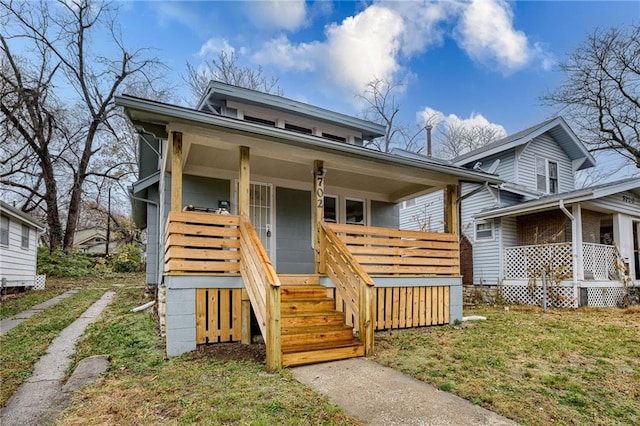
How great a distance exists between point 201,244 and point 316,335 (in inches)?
80.6

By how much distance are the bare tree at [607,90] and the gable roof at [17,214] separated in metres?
23.0

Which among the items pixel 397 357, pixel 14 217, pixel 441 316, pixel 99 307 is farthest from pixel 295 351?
pixel 14 217

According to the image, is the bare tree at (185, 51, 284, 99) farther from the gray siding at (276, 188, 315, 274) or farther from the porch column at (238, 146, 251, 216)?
the porch column at (238, 146, 251, 216)

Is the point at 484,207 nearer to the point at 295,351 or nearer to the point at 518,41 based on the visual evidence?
the point at 518,41

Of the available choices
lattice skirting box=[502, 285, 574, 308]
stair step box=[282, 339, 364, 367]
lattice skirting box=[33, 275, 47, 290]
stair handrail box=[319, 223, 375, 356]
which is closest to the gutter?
stair handrail box=[319, 223, 375, 356]

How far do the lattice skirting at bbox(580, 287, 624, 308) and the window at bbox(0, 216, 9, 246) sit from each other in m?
17.5

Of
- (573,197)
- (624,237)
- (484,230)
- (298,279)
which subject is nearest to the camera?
(298,279)

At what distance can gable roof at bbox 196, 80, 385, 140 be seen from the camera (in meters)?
8.59

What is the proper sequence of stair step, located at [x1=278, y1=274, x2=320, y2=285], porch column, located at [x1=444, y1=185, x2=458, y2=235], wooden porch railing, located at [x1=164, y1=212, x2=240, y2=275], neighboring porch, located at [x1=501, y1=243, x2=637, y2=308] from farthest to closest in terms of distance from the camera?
neighboring porch, located at [x1=501, y1=243, x2=637, y2=308]
porch column, located at [x1=444, y1=185, x2=458, y2=235]
stair step, located at [x1=278, y1=274, x2=320, y2=285]
wooden porch railing, located at [x1=164, y1=212, x2=240, y2=275]

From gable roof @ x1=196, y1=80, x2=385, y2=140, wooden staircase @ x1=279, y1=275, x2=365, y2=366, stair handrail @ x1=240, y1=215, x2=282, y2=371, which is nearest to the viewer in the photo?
stair handrail @ x1=240, y1=215, x2=282, y2=371

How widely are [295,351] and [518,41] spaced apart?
641 inches

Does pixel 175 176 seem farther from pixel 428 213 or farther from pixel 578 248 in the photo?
pixel 428 213

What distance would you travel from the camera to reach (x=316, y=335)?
4891 millimetres

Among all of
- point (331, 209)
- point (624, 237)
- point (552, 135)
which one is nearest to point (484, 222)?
point (624, 237)
